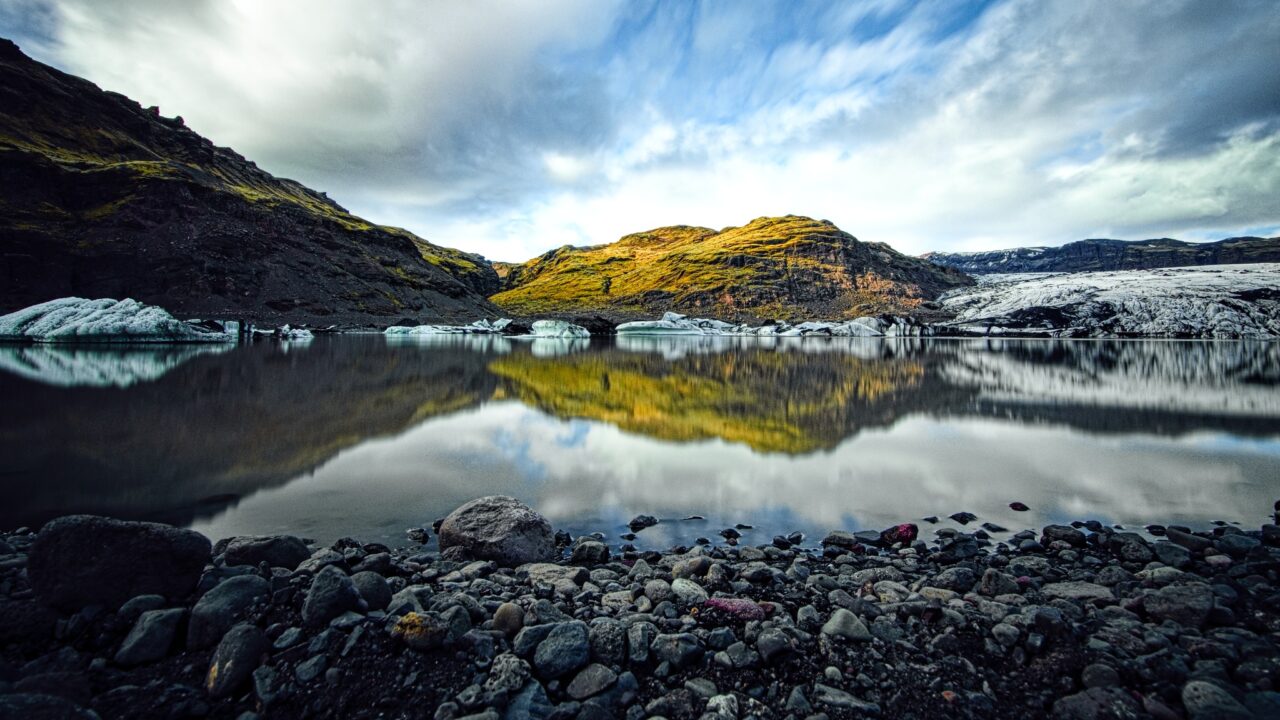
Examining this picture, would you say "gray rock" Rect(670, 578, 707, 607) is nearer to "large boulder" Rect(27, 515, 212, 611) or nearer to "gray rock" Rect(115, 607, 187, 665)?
"gray rock" Rect(115, 607, 187, 665)

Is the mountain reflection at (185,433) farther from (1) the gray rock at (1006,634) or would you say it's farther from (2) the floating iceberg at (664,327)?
(2) the floating iceberg at (664,327)

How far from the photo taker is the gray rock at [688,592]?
494cm

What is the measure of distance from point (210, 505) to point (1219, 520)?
15493 millimetres

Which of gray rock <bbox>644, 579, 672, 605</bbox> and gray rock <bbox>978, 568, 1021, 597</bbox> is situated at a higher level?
gray rock <bbox>644, 579, 672, 605</bbox>

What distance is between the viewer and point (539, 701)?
353cm

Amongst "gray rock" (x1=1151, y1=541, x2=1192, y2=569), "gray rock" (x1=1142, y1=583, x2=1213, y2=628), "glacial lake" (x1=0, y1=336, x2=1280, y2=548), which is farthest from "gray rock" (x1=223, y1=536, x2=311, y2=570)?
"gray rock" (x1=1151, y1=541, x2=1192, y2=569)

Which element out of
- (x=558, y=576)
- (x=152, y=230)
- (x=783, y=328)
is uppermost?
(x=152, y=230)

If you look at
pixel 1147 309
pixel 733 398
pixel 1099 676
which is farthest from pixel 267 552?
pixel 1147 309

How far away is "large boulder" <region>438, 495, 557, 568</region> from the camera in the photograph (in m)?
6.32

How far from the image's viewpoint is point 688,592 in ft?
16.7

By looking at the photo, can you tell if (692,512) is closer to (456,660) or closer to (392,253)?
(456,660)

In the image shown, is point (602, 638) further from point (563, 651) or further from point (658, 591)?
point (658, 591)

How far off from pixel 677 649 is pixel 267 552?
4797 mm

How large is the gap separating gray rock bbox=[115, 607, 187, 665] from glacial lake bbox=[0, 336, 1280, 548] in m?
3.03
